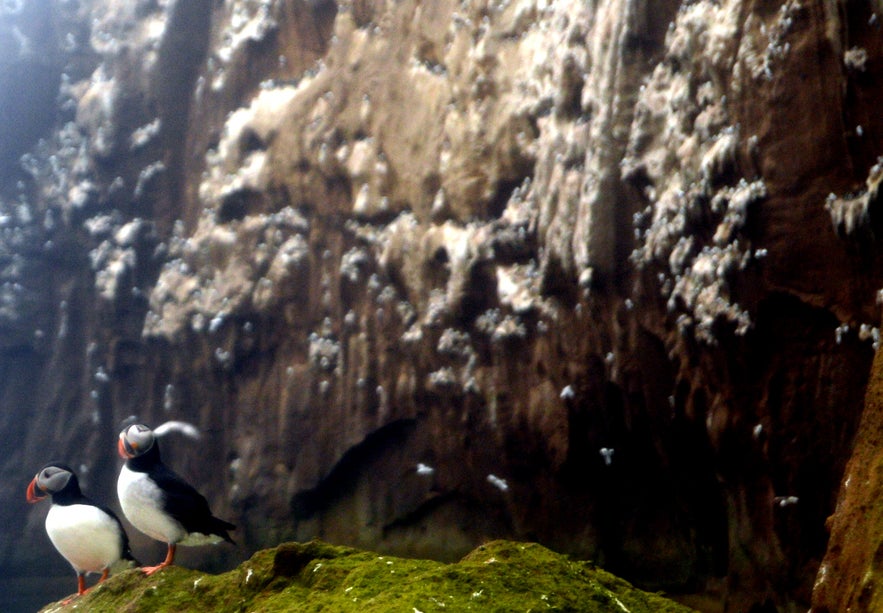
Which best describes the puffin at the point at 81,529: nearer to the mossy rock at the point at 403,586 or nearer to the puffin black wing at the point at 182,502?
the puffin black wing at the point at 182,502

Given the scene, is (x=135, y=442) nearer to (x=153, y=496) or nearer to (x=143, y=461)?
(x=143, y=461)

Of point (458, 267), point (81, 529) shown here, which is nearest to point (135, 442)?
point (81, 529)

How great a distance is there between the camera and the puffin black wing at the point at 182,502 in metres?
4.23

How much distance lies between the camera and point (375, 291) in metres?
5.42

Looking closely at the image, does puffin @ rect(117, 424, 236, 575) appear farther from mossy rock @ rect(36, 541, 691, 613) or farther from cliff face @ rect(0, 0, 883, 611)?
cliff face @ rect(0, 0, 883, 611)

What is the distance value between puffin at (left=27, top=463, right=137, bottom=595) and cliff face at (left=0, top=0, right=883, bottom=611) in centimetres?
138

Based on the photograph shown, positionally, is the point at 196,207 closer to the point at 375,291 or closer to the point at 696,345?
the point at 375,291

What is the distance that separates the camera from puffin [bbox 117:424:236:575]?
423 cm

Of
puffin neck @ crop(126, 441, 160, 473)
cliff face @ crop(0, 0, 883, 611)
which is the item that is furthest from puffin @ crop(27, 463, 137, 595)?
cliff face @ crop(0, 0, 883, 611)

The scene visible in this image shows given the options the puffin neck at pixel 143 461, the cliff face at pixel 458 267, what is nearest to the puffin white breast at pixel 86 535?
the puffin neck at pixel 143 461

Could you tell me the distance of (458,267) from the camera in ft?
16.2

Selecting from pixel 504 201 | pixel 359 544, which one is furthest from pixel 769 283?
pixel 359 544

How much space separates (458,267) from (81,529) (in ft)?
7.00

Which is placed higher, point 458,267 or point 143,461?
point 458,267
